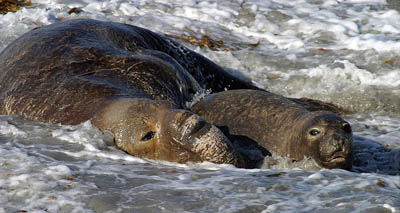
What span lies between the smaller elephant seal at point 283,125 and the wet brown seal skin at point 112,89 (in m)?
0.49

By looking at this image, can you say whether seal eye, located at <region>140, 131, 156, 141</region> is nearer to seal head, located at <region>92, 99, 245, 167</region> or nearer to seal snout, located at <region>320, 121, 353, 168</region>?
seal head, located at <region>92, 99, 245, 167</region>

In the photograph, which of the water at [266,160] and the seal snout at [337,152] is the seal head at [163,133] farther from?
the seal snout at [337,152]

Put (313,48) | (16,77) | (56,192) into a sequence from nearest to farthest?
(56,192) → (16,77) → (313,48)


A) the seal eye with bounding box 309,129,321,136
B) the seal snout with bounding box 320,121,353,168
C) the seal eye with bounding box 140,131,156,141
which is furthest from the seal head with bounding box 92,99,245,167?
the seal eye with bounding box 309,129,321,136

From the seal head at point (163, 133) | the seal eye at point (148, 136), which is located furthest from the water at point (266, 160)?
the seal eye at point (148, 136)

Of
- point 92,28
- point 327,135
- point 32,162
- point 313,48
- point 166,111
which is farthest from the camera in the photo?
point 313,48

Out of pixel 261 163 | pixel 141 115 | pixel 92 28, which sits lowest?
pixel 261 163

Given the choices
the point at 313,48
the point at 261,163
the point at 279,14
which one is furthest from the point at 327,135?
the point at 279,14

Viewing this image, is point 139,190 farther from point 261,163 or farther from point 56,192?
point 261,163

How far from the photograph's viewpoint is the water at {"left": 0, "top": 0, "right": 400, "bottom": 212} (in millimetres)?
3938

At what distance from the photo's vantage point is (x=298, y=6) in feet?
45.2

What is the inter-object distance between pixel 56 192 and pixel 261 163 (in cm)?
231

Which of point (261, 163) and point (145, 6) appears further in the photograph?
point (145, 6)

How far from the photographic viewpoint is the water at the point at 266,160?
12.9ft
